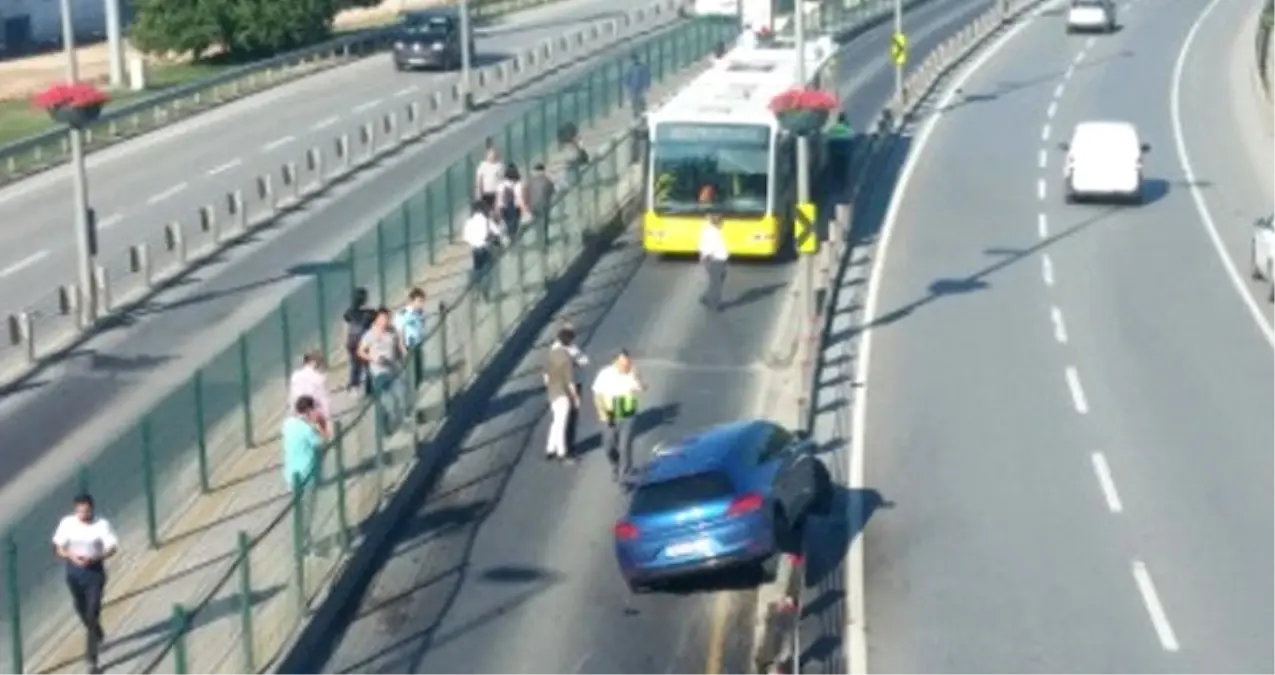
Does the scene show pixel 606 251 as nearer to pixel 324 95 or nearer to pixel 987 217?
pixel 987 217

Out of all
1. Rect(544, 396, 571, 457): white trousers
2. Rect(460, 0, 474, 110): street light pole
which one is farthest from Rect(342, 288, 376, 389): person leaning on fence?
Rect(460, 0, 474, 110): street light pole

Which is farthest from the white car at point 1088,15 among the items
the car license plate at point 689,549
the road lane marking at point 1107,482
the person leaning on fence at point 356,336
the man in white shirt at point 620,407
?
the car license plate at point 689,549

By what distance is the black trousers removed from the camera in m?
19.9

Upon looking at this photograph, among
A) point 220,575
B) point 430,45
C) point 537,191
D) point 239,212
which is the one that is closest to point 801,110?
point 537,191

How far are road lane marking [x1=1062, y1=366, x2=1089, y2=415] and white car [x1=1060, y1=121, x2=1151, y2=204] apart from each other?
13452 mm

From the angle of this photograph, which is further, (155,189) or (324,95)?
(324,95)

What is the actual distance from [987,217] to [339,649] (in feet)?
83.5

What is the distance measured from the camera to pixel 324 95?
67188mm

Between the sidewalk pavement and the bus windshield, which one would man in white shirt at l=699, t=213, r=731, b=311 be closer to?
the bus windshield

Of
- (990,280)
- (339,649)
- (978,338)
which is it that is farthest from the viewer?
(990,280)

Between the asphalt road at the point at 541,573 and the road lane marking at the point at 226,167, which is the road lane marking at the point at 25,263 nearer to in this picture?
the road lane marking at the point at 226,167

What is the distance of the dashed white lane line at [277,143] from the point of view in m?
56.4

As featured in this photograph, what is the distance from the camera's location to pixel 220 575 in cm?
2208

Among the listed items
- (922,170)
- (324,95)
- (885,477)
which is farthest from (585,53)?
(885,477)
